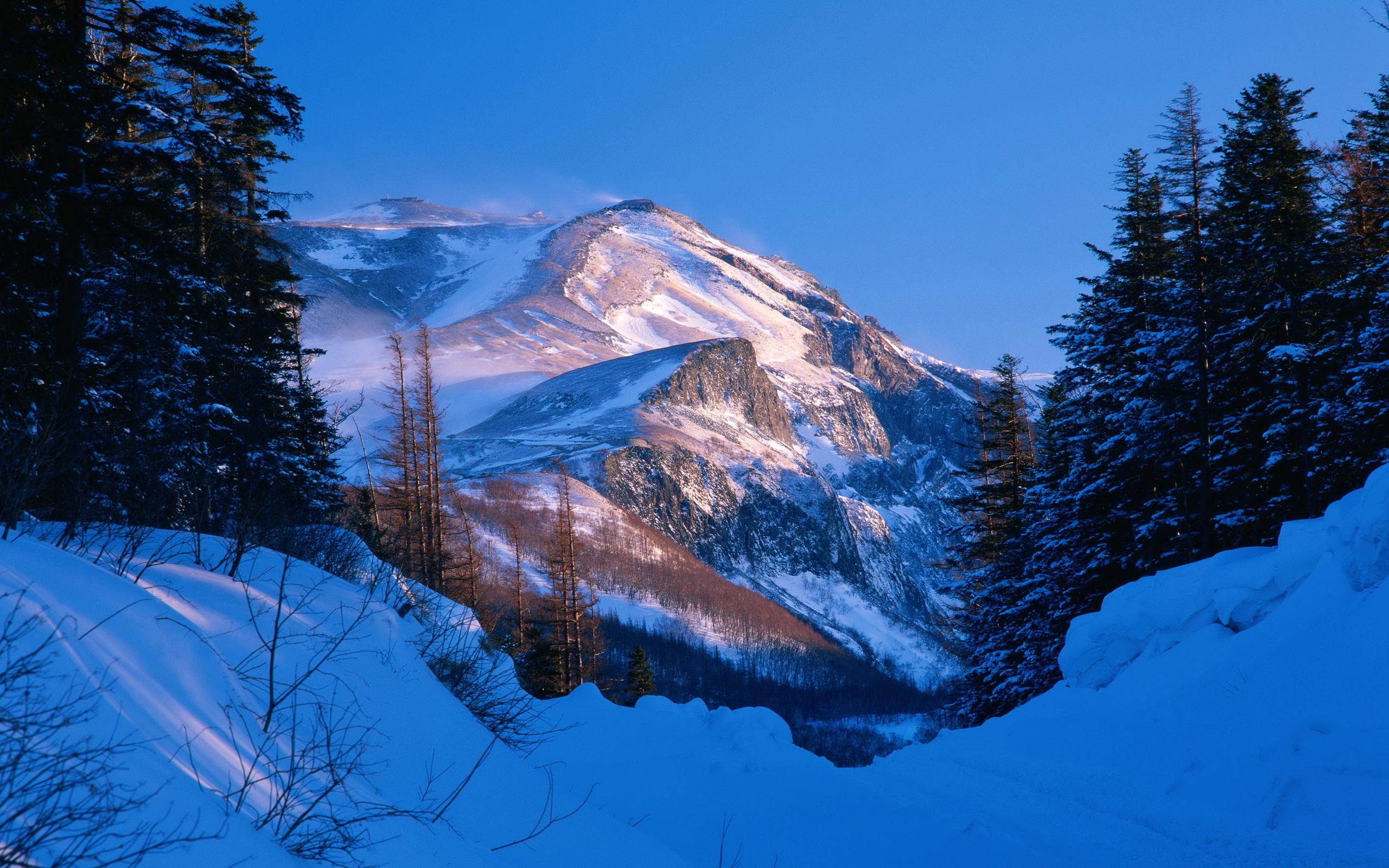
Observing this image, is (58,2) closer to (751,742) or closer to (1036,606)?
(751,742)

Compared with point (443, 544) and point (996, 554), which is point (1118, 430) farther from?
point (443, 544)

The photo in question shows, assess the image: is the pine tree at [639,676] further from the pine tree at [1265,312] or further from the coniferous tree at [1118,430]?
the pine tree at [1265,312]

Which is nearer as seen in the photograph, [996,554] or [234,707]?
Result: [234,707]

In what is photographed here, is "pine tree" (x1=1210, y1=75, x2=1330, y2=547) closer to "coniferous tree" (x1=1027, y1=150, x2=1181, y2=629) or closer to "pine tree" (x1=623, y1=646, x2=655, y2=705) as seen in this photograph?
"coniferous tree" (x1=1027, y1=150, x2=1181, y2=629)

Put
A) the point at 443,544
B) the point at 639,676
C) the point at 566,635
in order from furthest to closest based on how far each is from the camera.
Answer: the point at 566,635 < the point at 639,676 < the point at 443,544

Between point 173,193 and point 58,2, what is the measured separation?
12.1 ft

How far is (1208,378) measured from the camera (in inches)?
732

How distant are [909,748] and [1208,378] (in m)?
12.3

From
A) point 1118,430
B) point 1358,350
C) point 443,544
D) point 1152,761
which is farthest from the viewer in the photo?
point 443,544

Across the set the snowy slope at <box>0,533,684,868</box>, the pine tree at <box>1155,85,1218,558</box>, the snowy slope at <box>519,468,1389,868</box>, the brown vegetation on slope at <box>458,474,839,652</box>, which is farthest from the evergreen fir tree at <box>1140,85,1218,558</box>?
the brown vegetation on slope at <box>458,474,839,652</box>

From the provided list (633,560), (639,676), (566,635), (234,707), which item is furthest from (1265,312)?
(633,560)

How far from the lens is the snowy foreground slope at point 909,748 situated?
4.19 metres

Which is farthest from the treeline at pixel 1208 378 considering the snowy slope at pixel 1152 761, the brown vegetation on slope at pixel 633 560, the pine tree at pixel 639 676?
the brown vegetation on slope at pixel 633 560

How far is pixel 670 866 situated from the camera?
5.88 meters
